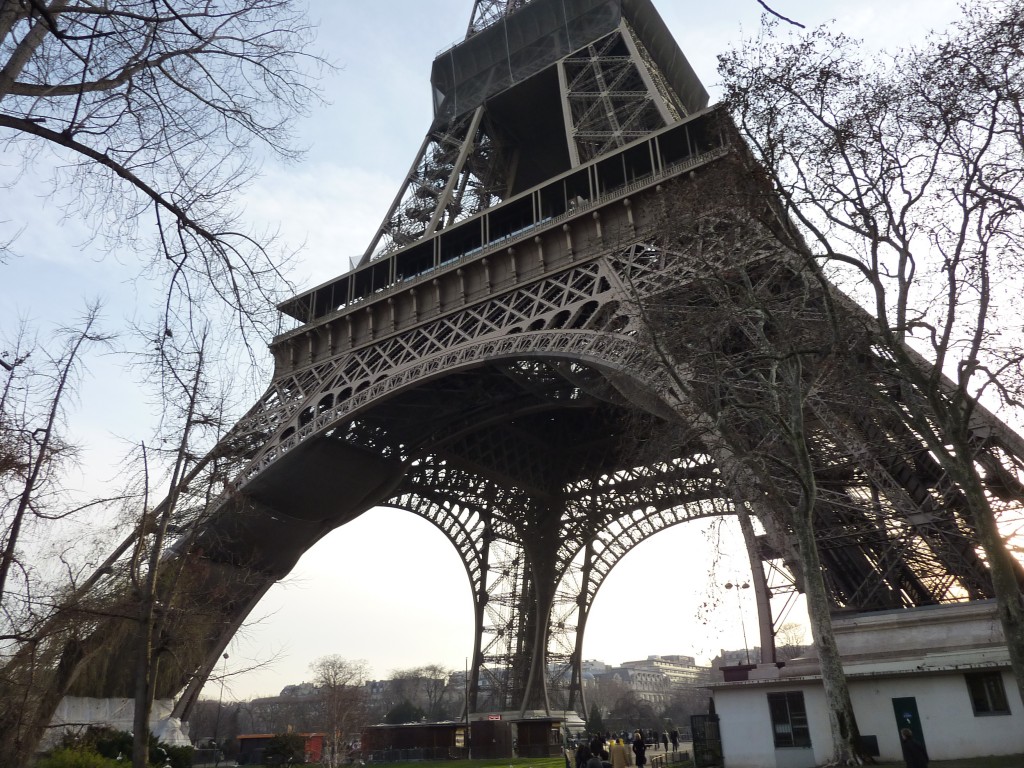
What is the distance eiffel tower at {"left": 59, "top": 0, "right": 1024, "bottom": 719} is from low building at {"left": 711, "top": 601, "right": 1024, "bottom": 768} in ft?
3.88

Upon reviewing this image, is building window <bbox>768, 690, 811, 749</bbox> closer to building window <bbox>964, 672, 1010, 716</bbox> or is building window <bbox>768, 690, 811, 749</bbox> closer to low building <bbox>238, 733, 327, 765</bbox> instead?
building window <bbox>964, 672, 1010, 716</bbox>

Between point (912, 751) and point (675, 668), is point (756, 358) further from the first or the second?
point (675, 668)

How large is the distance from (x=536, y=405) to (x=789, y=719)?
1551 centimetres

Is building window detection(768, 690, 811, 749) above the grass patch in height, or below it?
above

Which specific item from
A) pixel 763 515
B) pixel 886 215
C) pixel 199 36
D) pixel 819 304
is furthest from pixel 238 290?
pixel 819 304

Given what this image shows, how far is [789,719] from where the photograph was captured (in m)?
15.8

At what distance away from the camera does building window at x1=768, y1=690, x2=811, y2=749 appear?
15.7 meters

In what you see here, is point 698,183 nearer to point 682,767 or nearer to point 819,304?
point 819,304

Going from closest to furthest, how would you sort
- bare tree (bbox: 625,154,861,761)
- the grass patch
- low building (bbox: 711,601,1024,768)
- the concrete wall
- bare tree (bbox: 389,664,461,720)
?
the grass patch
bare tree (bbox: 625,154,861,761)
the concrete wall
low building (bbox: 711,601,1024,768)
bare tree (bbox: 389,664,461,720)

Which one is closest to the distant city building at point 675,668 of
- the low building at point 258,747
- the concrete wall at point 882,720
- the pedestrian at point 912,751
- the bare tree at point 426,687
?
the bare tree at point 426,687

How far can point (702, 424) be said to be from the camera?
45.3 ft

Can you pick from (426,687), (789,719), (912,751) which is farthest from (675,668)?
(912,751)

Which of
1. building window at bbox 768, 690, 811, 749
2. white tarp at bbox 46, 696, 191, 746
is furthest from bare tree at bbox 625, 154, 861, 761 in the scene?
white tarp at bbox 46, 696, 191, 746

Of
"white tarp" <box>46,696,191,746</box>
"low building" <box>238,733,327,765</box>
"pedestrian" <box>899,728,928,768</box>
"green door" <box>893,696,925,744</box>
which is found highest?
"white tarp" <box>46,696,191,746</box>
